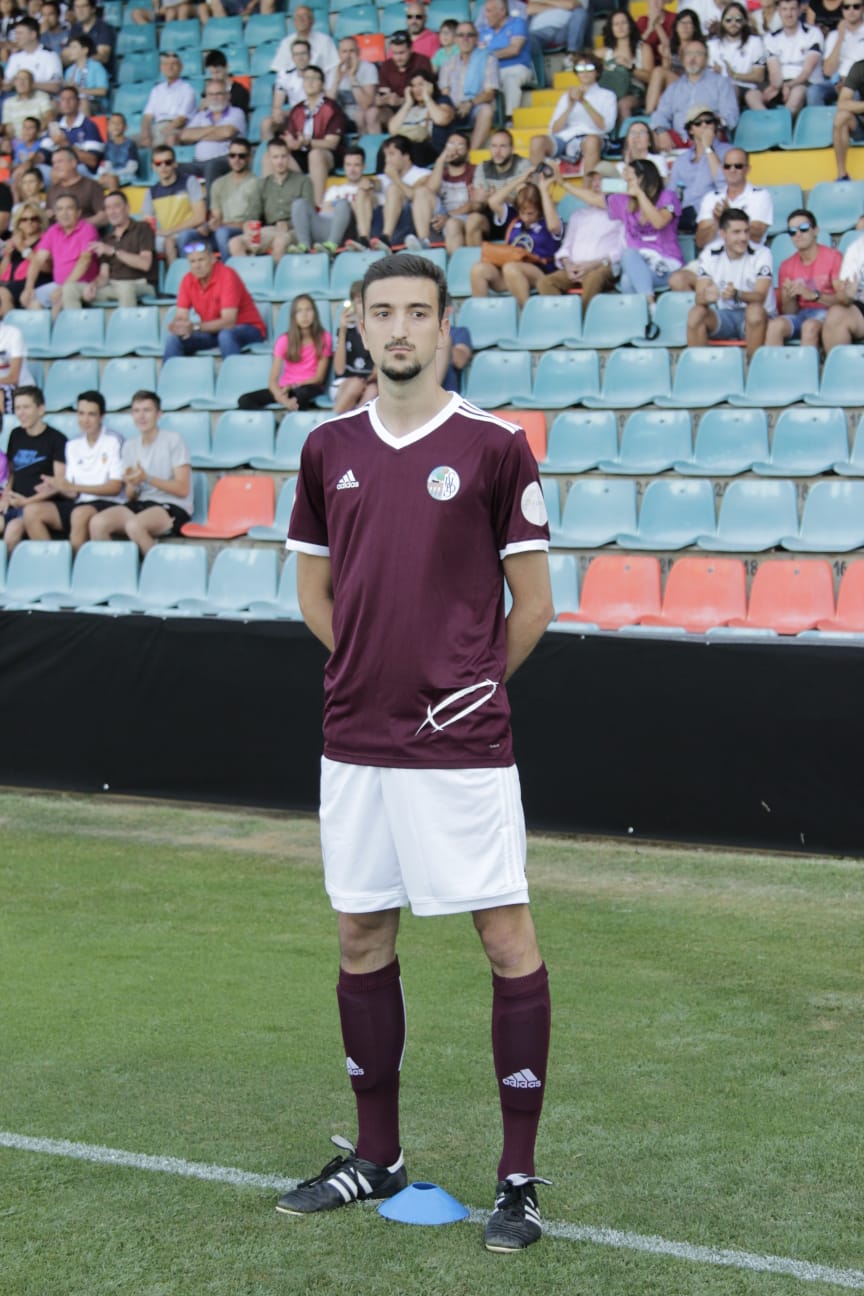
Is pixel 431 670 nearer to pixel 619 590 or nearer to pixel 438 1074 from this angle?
pixel 438 1074

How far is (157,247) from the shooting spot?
15211mm

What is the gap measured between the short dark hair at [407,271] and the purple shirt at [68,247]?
38.7 ft

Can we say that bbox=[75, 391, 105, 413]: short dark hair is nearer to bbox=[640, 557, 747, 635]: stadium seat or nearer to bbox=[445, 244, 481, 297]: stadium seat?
bbox=[445, 244, 481, 297]: stadium seat

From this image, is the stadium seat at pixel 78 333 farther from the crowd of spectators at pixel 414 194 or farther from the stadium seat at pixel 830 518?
the stadium seat at pixel 830 518

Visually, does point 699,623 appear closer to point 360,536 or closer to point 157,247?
point 360,536

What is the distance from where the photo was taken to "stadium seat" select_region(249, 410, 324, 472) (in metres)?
12.0

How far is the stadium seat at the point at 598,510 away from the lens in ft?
34.4

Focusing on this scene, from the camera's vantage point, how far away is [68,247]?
49.3ft

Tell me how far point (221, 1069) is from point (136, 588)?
6.85 meters

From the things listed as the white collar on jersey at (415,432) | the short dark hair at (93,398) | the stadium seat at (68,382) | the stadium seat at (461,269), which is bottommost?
the white collar on jersey at (415,432)

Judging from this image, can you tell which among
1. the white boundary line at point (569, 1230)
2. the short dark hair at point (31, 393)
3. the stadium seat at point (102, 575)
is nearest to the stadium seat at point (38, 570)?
the stadium seat at point (102, 575)

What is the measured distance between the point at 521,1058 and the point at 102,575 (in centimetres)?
822

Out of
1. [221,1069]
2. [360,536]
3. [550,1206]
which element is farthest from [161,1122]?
[360,536]

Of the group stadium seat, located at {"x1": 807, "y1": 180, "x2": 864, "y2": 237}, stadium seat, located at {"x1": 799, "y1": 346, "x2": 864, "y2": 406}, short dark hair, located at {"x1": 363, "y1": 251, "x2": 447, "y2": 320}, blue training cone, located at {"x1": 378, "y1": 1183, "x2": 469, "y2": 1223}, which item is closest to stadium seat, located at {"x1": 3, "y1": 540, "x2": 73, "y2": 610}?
stadium seat, located at {"x1": 799, "y1": 346, "x2": 864, "y2": 406}
